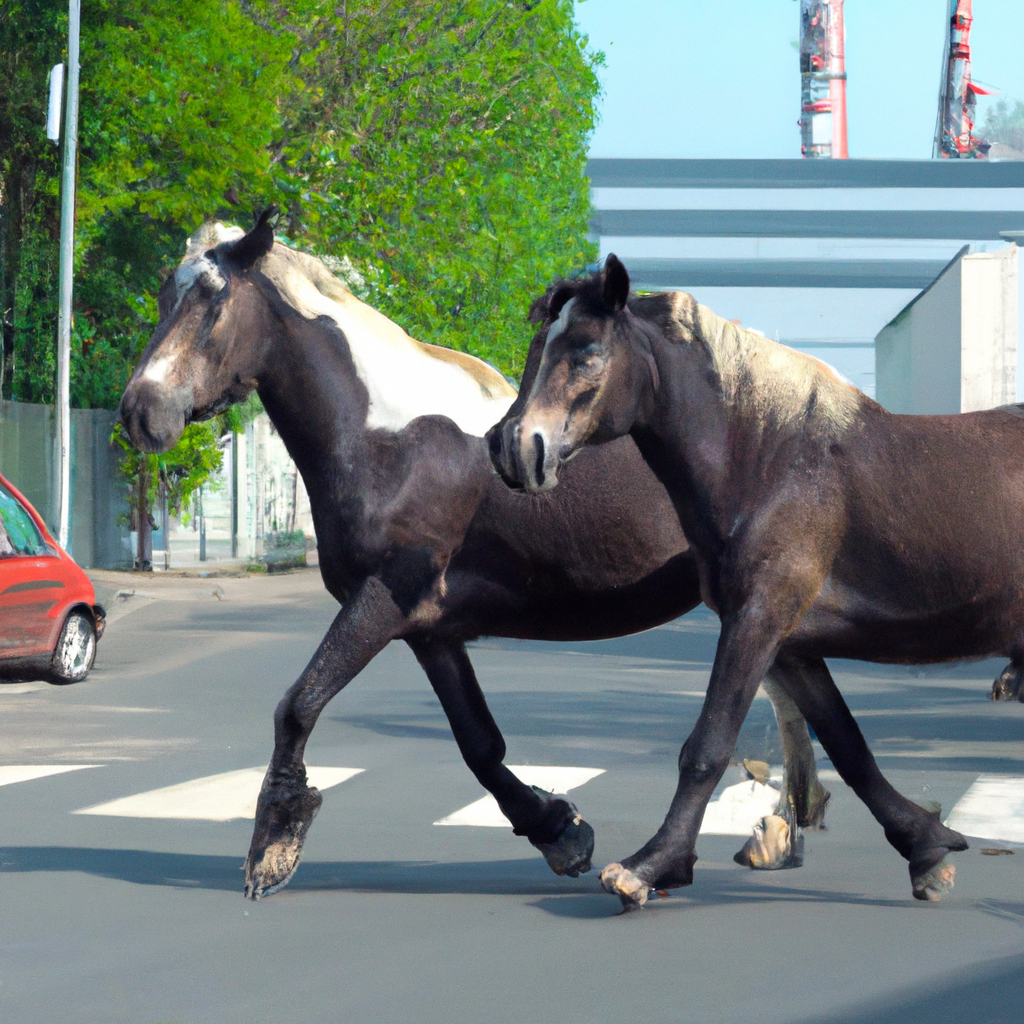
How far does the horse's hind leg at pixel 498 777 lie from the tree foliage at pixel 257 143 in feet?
67.5

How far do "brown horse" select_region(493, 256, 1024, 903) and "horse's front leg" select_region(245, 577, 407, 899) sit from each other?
807 millimetres

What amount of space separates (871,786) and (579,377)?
1631 millimetres

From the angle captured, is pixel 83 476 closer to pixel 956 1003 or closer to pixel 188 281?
pixel 188 281

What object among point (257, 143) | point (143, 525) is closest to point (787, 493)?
point (257, 143)

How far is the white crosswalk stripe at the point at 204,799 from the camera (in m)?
8.53

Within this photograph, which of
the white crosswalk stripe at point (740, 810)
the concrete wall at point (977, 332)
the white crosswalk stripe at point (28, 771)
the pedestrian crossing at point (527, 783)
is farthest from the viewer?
the concrete wall at point (977, 332)

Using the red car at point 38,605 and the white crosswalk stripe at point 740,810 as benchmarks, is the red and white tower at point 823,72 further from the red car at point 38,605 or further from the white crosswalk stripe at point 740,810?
the white crosswalk stripe at point 740,810

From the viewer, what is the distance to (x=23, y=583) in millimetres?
14562

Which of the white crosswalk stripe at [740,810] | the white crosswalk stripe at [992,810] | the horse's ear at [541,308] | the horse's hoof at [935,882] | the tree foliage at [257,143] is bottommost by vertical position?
the white crosswalk stripe at [992,810]

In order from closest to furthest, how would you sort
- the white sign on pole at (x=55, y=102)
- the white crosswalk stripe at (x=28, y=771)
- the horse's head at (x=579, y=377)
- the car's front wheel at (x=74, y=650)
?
the horse's head at (x=579, y=377), the white crosswalk stripe at (x=28, y=771), the car's front wheel at (x=74, y=650), the white sign on pole at (x=55, y=102)

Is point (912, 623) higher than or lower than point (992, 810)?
higher

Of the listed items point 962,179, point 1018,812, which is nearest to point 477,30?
point 962,179

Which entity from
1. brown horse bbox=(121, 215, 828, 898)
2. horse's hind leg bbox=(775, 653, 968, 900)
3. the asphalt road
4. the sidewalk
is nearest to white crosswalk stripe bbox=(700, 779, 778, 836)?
the asphalt road

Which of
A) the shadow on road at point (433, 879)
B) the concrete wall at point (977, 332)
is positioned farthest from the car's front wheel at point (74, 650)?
the concrete wall at point (977, 332)
